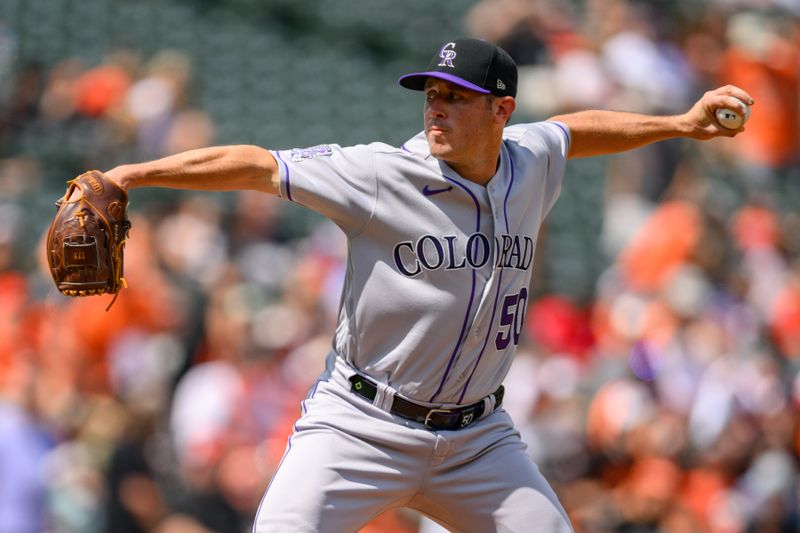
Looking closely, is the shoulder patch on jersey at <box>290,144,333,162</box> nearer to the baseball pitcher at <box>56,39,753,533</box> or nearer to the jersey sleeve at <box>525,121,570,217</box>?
the baseball pitcher at <box>56,39,753,533</box>

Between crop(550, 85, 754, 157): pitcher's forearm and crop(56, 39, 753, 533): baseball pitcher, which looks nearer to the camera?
crop(56, 39, 753, 533): baseball pitcher

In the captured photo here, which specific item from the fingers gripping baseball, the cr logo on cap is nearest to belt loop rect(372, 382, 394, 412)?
the cr logo on cap

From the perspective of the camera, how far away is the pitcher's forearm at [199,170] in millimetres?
3363

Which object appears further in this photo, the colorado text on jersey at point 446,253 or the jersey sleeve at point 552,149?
the jersey sleeve at point 552,149

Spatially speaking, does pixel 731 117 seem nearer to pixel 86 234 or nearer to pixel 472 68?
pixel 472 68

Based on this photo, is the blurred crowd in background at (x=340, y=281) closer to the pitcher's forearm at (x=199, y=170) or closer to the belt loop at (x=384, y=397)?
the belt loop at (x=384, y=397)

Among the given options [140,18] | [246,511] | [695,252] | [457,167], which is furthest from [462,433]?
[140,18]

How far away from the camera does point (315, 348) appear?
729cm

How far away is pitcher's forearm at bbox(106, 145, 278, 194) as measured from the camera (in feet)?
11.0

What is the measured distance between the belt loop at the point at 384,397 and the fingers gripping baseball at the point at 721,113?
131cm

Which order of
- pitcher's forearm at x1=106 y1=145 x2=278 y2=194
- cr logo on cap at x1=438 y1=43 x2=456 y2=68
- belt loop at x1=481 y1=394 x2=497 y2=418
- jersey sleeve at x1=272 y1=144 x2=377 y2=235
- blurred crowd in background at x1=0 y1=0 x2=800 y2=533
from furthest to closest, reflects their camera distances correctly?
blurred crowd in background at x1=0 y1=0 x2=800 y2=533
belt loop at x1=481 y1=394 x2=497 y2=418
cr logo on cap at x1=438 y1=43 x2=456 y2=68
jersey sleeve at x1=272 y1=144 x2=377 y2=235
pitcher's forearm at x1=106 y1=145 x2=278 y2=194

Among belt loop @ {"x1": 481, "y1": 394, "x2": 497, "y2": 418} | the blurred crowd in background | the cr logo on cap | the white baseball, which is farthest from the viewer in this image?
the blurred crowd in background

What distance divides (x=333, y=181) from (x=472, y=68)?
1.71 feet

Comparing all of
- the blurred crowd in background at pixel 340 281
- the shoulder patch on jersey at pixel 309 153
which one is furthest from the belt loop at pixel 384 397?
the blurred crowd in background at pixel 340 281
